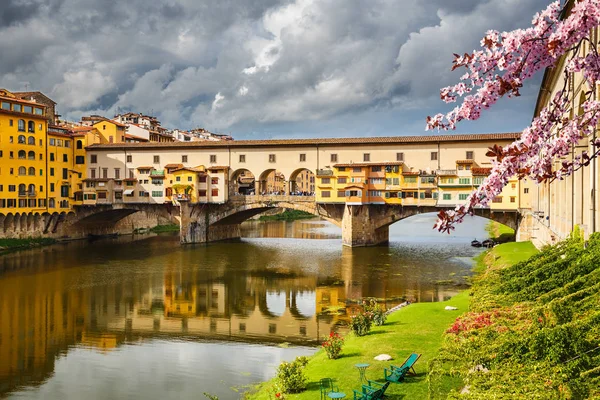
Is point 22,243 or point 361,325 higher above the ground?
point 22,243

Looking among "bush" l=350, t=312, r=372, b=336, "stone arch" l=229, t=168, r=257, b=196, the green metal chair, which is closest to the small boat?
"stone arch" l=229, t=168, r=257, b=196

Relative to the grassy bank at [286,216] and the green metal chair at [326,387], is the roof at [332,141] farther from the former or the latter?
the green metal chair at [326,387]

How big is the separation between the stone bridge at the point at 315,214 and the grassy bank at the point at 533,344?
36.6 m

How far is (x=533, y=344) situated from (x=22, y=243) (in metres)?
57.8

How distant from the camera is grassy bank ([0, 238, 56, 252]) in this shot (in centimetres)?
5424

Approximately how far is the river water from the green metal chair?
3.63m

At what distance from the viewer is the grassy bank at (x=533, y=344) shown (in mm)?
8422

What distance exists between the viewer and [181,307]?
29.5 meters

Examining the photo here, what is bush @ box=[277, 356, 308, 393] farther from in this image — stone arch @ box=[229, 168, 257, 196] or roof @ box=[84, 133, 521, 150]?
stone arch @ box=[229, 168, 257, 196]

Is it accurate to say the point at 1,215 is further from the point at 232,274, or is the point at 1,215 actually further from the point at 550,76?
the point at 550,76

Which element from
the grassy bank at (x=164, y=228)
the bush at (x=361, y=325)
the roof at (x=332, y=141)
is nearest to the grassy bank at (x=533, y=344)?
the bush at (x=361, y=325)

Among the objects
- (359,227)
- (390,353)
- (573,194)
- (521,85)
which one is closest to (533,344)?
(521,85)

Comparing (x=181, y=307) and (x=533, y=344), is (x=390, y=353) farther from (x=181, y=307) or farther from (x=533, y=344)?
(x=181, y=307)

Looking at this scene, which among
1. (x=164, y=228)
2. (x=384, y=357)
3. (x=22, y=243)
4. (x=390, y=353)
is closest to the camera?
(x=384, y=357)
